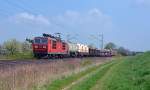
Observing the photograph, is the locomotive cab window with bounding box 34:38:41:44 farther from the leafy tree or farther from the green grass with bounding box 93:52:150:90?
the leafy tree

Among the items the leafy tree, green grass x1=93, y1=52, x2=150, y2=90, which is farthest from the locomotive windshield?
the leafy tree

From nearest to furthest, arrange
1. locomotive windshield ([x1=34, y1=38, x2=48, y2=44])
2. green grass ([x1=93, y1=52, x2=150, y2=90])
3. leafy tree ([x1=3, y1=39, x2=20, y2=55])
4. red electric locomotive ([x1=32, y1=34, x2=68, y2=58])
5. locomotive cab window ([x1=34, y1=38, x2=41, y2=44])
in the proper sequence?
green grass ([x1=93, y1=52, x2=150, y2=90]), red electric locomotive ([x1=32, y1=34, x2=68, y2=58]), locomotive windshield ([x1=34, y1=38, x2=48, y2=44]), locomotive cab window ([x1=34, y1=38, x2=41, y2=44]), leafy tree ([x1=3, y1=39, x2=20, y2=55])

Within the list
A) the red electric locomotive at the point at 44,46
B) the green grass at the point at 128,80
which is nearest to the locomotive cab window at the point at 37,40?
the red electric locomotive at the point at 44,46

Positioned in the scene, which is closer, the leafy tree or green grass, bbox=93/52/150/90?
green grass, bbox=93/52/150/90

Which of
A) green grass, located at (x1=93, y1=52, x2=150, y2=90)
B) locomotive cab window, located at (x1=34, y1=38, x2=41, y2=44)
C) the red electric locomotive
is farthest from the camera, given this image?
→ locomotive cab window, located at (x1=34, y1=38, x2=41, y2=44)

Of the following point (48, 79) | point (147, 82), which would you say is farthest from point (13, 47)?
point (147, 82)

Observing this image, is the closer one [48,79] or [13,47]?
[48,79]

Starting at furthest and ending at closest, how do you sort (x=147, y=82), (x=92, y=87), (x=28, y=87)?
(x=92, y=87)
(x=28, y=87)
(x=147, y=82)

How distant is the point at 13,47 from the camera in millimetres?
129250

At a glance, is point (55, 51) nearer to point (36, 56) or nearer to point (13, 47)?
point (36, 56)

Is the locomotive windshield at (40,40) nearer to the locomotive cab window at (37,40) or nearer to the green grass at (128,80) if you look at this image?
the locomotive cab window at (37,40)

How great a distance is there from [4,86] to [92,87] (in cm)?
599

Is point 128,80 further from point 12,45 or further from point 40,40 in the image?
point 12,45

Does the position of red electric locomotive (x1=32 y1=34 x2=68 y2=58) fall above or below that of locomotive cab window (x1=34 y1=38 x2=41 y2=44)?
below
